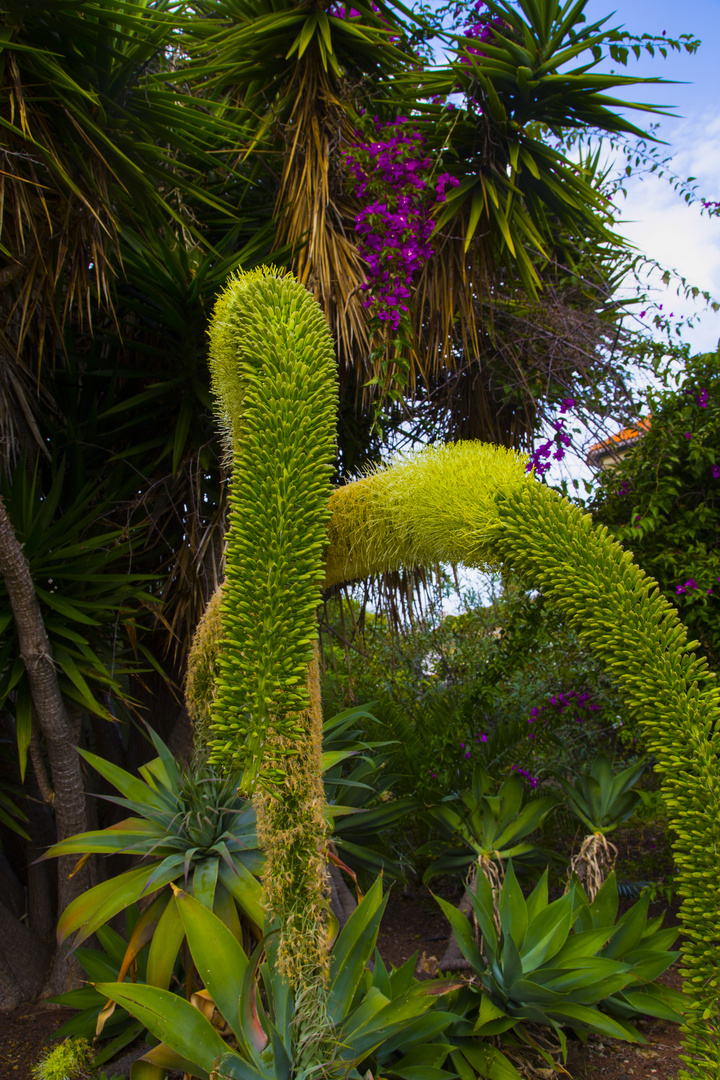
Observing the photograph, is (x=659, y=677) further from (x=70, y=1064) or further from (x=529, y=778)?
(x=529, y=778)

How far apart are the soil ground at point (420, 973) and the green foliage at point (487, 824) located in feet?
1.69

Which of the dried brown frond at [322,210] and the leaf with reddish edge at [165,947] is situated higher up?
the dried brown frond at [322,210]

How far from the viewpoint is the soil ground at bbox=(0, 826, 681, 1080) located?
264 cm

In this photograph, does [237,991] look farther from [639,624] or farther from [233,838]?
[639,624]

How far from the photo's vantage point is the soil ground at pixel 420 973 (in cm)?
264

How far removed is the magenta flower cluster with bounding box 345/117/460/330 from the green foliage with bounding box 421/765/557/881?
2532 millimetres

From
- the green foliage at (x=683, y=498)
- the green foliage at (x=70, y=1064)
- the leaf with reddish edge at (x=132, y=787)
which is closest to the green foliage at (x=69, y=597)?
the leaf with reddish edge at (x=132, y=787)

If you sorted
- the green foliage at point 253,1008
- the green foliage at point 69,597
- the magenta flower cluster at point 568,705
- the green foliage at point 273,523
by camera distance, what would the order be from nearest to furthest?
the green foliage at point 273,523 < the green foliage at point 253,1008 < the green foliage at point 69,597 < the magenta flower cluster at point 568,705

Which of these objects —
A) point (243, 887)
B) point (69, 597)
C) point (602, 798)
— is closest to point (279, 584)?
point (243, 887)

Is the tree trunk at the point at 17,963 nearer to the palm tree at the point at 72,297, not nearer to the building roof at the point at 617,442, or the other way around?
the palm tree at the point at 72,297

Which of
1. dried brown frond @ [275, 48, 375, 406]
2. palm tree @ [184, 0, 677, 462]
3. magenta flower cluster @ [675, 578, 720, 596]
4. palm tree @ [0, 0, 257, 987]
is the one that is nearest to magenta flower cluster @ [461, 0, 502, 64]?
palm tree @ [184, 0, 677, 462]

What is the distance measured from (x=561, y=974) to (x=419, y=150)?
3.98 metres

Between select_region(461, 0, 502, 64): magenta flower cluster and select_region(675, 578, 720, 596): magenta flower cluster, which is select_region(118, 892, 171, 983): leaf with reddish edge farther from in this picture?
select_region(461, 0, 502, 64): magenta flower cluster

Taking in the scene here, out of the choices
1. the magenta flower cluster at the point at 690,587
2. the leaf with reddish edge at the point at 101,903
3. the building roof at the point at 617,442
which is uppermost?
the building roof at the point at 617,442
